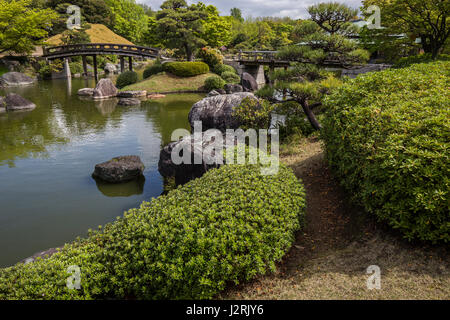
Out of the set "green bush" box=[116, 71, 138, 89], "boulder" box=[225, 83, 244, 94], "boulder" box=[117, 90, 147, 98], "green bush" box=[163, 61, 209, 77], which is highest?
"green bush" box=[163, 61, 209, 77]

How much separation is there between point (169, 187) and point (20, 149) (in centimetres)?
837

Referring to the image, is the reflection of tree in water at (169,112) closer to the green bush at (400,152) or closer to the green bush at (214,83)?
the green bush at (214,83)

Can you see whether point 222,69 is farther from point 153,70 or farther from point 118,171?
point 118,171

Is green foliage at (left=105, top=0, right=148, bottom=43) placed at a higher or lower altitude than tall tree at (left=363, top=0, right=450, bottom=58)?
higher

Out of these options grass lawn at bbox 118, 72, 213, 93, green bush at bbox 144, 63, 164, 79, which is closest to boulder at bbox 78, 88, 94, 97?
grass lawn at bbox 118, 72, 213, 93

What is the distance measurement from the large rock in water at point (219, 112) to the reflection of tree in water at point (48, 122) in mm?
6901

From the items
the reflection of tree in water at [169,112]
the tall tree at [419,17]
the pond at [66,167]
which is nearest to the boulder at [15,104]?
the pond at [66,167]

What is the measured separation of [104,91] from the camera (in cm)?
2741

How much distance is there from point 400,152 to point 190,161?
18.2 feet

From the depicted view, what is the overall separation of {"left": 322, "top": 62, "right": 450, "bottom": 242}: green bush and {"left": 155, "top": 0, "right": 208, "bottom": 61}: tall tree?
104 ft

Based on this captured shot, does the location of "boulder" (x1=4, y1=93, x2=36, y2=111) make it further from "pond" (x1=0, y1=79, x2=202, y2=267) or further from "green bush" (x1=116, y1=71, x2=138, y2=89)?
"green bush" (x1=116, y1=71, x2=138, y2=89)

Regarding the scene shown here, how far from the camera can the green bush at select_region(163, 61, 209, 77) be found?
32344 mm

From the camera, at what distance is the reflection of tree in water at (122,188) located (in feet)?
31.4
